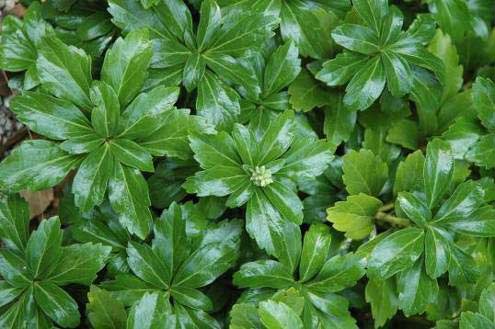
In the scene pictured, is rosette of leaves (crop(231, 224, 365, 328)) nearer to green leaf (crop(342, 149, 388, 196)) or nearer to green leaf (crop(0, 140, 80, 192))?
green leaf (crop(342, 149, 388, 196))

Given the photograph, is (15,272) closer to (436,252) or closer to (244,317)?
(244,317)

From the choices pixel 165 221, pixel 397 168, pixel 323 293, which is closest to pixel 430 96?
pixel 397 168

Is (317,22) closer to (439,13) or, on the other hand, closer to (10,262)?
(439,13)

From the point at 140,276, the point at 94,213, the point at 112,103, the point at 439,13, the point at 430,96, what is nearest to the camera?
the point at 112,103

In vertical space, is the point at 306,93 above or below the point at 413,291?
above

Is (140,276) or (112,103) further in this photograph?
(140,276)

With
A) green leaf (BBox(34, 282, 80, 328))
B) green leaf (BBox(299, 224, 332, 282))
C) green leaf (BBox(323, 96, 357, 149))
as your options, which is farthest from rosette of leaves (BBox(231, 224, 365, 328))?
green leaf (BBox(34, 282, 80, 328))

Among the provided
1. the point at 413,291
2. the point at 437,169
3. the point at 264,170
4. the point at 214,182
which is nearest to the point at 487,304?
the point at 413,291
